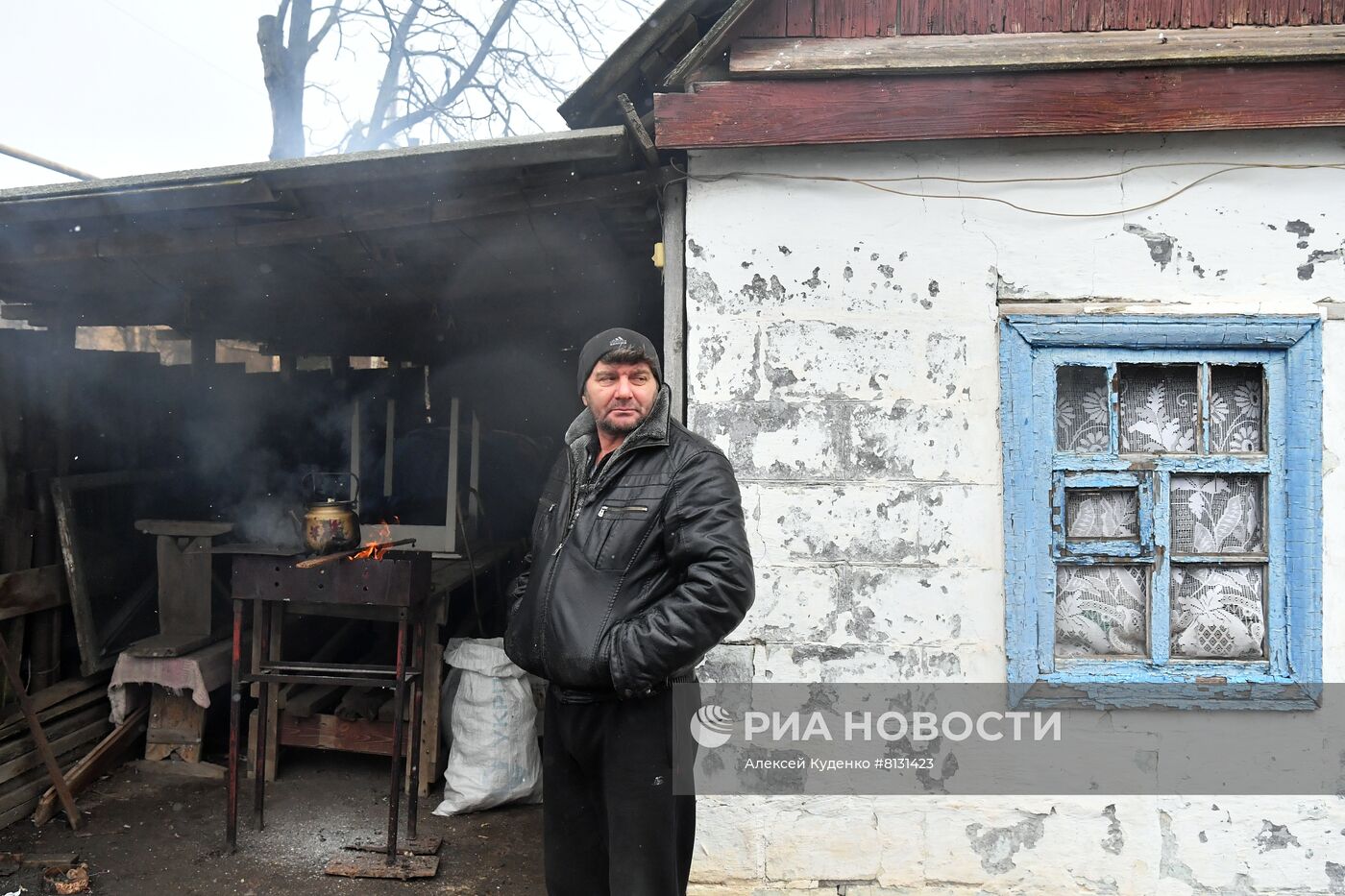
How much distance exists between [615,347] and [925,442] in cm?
143

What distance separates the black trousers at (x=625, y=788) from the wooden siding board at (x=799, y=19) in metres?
2.83

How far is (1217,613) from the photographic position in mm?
3576

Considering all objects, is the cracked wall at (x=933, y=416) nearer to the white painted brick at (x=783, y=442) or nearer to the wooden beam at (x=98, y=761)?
the white painted brick at (x=783, y=442)

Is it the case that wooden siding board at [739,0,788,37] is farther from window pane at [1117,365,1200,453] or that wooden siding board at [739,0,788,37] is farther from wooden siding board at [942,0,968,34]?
window pane at [1117,365,1200,453]

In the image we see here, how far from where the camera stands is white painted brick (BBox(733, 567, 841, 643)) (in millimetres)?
3525

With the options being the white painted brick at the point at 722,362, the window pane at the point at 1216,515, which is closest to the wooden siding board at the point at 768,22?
the white painted brick at the point at 722,362

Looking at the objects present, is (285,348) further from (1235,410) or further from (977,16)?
(1235,410)

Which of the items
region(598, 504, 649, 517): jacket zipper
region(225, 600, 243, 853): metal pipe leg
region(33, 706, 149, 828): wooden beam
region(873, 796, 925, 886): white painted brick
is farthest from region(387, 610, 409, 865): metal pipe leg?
region(873, 796, 925, 886): white painted brick

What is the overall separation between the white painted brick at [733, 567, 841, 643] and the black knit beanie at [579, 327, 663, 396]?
3.50 ft

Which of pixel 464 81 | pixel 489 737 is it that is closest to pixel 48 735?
pixel 489 737

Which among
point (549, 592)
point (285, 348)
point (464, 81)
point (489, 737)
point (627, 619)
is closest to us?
point (627, 619)

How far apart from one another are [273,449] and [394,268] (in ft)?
8.88

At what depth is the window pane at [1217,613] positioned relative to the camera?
356 cm

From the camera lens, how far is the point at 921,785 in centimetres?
352
